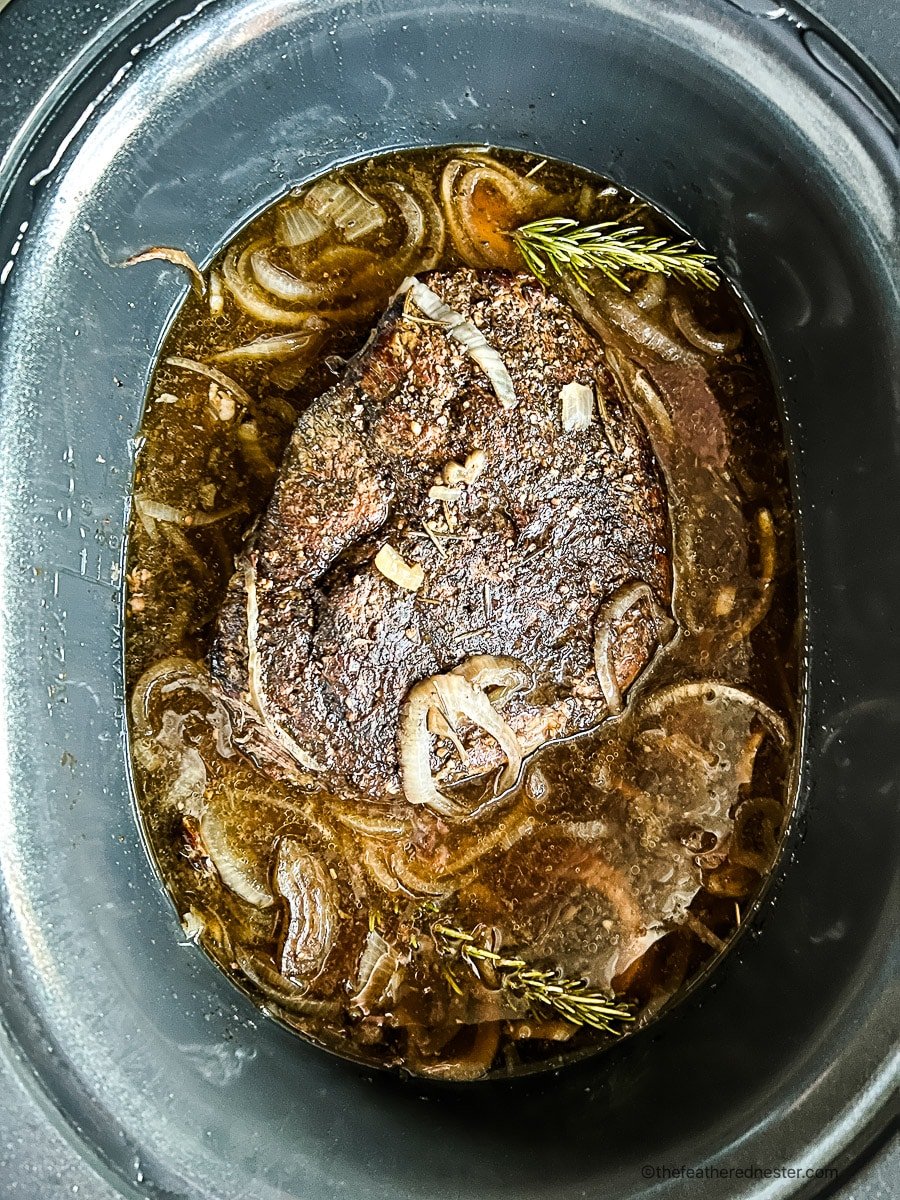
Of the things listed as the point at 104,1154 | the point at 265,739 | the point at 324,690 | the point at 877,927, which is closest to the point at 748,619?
the point at 877,927

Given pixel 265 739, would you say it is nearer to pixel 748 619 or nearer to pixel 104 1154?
pixel 104 1154

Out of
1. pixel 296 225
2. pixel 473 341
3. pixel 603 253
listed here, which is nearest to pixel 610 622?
pixel 473 341

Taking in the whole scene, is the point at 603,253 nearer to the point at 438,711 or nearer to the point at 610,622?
the point at 610,622

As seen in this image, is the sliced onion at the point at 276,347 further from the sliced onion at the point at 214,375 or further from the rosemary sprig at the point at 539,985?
the rosemary sprig at the point at 539,985

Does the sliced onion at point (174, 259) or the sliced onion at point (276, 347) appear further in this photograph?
the sliced onion at point (276, 347)

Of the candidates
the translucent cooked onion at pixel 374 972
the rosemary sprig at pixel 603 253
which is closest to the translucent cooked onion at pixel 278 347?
the rosemary sprig at pixel 603 253

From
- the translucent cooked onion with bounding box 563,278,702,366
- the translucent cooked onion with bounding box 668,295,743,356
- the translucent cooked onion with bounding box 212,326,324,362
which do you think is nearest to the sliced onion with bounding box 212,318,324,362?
the translucent cooked onion with bounding box 212,326,324,362
